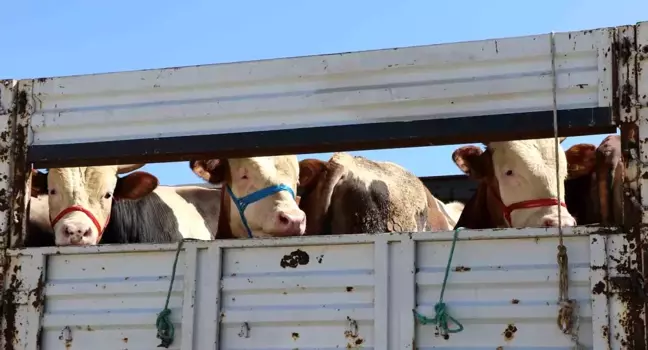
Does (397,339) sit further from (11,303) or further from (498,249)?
(11,303)

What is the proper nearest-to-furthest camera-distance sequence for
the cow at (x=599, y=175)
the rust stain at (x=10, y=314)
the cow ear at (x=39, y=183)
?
1. the rust stain at (x=10, y=314)
2. the cow at (x=599, y=175)
3. the cow ear at (x=39, y=183)

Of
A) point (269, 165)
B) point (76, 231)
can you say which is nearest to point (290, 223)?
point (269, 165)

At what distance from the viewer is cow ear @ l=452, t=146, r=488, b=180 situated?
6242 mm

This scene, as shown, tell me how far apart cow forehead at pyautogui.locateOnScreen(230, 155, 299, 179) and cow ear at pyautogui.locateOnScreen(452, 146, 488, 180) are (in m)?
1.11

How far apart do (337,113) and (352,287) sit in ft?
Result: 2.24

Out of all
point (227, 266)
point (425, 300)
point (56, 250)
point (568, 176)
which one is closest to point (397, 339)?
point (425, 300)

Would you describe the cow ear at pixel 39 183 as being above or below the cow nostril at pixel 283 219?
above

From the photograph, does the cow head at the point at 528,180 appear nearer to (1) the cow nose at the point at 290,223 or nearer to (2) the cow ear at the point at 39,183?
(1) the cow nose at the point at 290,223

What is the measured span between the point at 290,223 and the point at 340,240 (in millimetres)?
2516

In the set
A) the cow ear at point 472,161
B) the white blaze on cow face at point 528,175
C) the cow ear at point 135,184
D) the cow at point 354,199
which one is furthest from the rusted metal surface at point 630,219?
the cow ear at point 135,184

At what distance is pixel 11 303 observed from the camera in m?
3.67

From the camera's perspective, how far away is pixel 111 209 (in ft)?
24.1

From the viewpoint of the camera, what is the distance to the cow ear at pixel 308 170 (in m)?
6.98

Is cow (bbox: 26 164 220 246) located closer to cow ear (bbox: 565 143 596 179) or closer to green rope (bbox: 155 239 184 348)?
green rope (bbox: 155 239 184 348)
